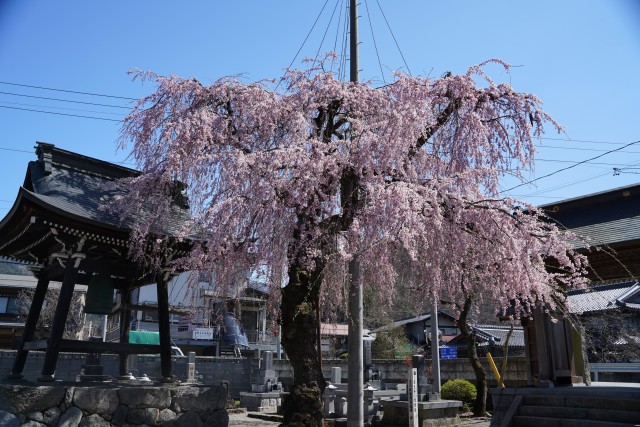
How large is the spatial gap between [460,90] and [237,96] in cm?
429

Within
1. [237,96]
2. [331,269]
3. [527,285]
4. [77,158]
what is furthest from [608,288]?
[77,158]

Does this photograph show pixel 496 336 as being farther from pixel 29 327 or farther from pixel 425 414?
A: pixel 29 327

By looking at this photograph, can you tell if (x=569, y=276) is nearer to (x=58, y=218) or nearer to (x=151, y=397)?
(x=151, y=397)

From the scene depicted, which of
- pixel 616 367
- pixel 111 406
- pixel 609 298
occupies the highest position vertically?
pixel 609 298

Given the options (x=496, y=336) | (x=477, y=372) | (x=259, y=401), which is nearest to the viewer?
(x=477, y=372)

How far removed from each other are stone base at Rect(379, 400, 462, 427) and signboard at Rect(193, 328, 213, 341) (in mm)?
26370

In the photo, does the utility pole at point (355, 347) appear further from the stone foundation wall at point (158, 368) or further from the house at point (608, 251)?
the stone foundation wall at point (158, 368)

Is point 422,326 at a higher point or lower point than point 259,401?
higher

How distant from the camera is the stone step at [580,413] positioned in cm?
941

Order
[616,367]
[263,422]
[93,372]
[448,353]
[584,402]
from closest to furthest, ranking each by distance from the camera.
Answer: [584,402], [93,372], [263,422], [616,367], [448,353]

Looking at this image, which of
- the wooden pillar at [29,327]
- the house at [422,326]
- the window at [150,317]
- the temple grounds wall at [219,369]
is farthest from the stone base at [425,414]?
the window at [150,317]

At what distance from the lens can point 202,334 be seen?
3875 centimetres

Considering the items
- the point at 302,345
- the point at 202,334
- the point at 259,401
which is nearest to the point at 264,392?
the point at 259,401

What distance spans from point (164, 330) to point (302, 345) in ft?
13.4
